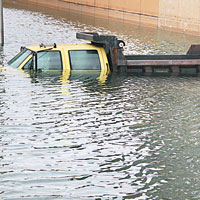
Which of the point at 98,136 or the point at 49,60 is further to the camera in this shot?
the point at 49,60

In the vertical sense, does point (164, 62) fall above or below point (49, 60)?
below

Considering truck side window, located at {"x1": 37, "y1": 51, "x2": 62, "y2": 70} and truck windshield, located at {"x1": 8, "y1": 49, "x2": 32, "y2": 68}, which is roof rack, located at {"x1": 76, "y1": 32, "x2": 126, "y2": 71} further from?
truck windshield, located at {"x1": 8, "y1": 49, "x2": 32, "y2": 68}

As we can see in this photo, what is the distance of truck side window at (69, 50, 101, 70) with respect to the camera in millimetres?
18953

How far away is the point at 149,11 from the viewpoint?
42.5 metres

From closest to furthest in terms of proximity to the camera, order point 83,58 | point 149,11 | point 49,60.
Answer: point 49,60 < point 83,58 < point 149,11

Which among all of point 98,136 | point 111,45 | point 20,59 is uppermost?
point 111,45

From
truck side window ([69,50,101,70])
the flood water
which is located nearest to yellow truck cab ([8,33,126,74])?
truck side window ([69,50,101,70])

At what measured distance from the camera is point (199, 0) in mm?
36312

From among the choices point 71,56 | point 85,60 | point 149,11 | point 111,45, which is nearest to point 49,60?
point 71,56

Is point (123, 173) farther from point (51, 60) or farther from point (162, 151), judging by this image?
point (51, 60)

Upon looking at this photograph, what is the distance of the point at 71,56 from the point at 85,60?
51 cm

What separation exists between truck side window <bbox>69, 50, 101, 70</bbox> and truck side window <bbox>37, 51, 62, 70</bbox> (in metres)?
0.44

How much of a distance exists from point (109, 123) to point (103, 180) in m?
3.86

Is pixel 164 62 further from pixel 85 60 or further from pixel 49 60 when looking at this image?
pixel 49 60
